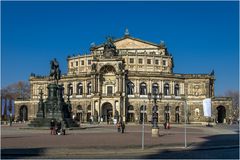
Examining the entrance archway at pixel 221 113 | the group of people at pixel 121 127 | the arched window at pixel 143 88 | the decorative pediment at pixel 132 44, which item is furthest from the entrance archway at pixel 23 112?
the group of people at pixel 121 127

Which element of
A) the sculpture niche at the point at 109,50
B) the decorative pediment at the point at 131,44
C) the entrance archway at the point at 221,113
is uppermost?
the decorative pediment at the point at 131,44

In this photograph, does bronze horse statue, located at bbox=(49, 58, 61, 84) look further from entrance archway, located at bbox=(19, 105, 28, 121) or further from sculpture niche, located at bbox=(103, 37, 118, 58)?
entrance archway, located at bbox=(19, 105, 28, 121)

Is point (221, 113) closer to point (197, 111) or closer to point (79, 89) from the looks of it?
point (197, 111)

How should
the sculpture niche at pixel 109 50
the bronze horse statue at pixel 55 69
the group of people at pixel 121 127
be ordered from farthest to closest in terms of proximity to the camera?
the sculpture niche at pixel 109 50 < the bronze horse statue at pixel 55 69 < the group of people at pixel 121 127

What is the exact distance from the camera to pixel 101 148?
27.6 metres

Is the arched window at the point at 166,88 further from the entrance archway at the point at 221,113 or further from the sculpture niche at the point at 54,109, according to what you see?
the sculpture niche at the point at 54,109

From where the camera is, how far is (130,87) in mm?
108812

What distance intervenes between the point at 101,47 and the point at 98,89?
21.6 meters

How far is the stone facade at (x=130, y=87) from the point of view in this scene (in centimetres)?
10494

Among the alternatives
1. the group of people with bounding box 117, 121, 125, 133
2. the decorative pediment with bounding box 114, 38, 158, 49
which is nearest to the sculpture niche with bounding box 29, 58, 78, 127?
the group of people with bounding box 117, 121, 125, 133

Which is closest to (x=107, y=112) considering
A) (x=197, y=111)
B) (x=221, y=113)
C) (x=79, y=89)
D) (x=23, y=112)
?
(x=79, y=89)

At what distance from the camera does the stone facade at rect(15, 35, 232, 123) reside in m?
105

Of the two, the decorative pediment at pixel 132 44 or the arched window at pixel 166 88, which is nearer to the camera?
the arched window at pixel 166 88

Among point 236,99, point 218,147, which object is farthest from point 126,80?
point 218,147
